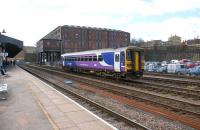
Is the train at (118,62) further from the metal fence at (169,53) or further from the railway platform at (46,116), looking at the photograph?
the metal fence at (169,53)

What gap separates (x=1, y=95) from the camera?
1602 centimetres

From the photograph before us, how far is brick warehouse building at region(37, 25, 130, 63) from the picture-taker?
343 ft

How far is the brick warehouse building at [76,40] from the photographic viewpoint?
105 meters

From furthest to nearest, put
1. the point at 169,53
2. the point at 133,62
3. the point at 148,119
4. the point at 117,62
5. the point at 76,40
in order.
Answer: the point at 76,40 < the point at 169,53 < the point at 117,62 < the point at 133,62 < the point at 148,119

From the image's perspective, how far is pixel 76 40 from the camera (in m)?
116

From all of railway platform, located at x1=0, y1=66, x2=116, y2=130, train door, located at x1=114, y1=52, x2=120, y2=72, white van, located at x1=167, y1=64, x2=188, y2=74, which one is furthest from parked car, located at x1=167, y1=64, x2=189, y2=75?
railway platform, located at x1=0, y1=66, x2=116, y2=130

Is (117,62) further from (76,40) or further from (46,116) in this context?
(76,40)

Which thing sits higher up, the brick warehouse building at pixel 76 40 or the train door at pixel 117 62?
the brick warehouse building at pixel 76 40

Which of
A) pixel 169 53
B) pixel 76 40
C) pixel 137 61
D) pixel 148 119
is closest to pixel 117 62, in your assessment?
pixel 137 61

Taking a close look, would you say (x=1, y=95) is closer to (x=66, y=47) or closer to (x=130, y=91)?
(x=130, y=91)

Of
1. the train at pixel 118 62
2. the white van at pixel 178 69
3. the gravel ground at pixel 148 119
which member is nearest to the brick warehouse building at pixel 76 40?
the white van at pixel 178 69

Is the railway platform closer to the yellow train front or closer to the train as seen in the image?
the yellow train front

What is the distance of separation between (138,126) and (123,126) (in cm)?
60

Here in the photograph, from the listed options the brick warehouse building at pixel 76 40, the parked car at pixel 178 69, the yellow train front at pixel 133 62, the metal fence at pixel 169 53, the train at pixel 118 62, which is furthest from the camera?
the brick warehouse building at pixel 76 40
